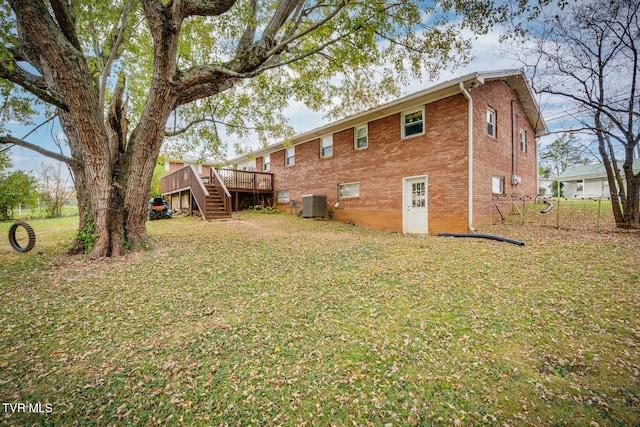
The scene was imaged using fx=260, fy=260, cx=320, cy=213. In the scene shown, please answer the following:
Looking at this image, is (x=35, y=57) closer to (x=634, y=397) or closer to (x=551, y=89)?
(x=634, y=397)

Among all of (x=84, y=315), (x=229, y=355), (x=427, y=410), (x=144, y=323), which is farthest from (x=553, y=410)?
(x=84, y=315)

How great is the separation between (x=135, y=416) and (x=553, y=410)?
11.4ft

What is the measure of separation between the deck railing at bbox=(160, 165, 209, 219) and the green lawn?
7.94 m

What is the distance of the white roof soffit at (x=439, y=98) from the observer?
884 centimetres

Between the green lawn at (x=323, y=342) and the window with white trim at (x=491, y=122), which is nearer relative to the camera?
the green lawn at (x=323, y=342)

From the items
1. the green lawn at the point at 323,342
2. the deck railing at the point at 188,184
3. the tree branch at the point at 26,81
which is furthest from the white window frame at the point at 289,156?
the green lawn at the point at 323,342

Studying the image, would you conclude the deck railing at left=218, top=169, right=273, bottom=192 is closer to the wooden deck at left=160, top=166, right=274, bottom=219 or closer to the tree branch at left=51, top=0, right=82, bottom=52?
the wooden deck at left=160, top=166, right=274, bottom=219

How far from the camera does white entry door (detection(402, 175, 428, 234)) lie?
10008mm

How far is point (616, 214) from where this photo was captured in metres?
8.63

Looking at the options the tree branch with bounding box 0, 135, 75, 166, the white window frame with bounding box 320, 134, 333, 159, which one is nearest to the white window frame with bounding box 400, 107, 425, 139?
the white window frame with bounding box 320, 134, 333, 159

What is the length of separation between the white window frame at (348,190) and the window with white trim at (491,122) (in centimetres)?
565

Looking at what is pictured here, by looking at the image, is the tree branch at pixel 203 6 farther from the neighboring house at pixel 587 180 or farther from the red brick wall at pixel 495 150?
the neighboring house at pixel 587 180

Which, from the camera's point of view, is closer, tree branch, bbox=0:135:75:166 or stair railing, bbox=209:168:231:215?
tree branch, bbox=0:135:75:166

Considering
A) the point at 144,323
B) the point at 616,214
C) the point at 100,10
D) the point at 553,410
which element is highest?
the point at 100,10
